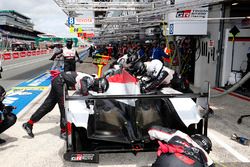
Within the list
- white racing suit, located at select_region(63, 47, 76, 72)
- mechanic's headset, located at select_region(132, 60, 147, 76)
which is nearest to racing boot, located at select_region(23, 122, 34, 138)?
mechanic's headset, located at select_region(132, 60, 147, 76)

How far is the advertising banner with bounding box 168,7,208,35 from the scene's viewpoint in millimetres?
9102

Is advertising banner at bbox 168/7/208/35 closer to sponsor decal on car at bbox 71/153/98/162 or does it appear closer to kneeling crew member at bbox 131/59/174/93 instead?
kneeling crew member at bbox 131/59/174/93

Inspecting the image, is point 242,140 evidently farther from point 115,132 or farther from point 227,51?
point 227,51

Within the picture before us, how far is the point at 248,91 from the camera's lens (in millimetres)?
8727

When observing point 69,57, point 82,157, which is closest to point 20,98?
point 69,57

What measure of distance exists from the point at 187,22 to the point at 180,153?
7.77 metres

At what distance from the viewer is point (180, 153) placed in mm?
2180

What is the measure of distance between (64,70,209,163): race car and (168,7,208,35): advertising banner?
5.90 metres

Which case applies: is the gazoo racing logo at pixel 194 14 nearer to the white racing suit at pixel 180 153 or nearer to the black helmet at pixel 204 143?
the black helmet at pixel 204 143

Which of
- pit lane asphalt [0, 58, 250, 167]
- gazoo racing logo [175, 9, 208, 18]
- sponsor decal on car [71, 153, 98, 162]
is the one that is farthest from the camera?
gazoo racing logo [175, 9, 208, 18]

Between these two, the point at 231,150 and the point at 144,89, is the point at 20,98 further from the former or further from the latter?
the point at 231,150

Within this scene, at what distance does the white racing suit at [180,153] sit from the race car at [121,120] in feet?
3.44

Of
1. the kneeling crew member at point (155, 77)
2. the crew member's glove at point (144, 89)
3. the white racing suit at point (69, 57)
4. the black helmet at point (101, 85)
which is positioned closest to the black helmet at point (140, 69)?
the kneeling crew member at point (155, 77)

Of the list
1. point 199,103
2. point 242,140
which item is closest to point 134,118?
point 199,103
